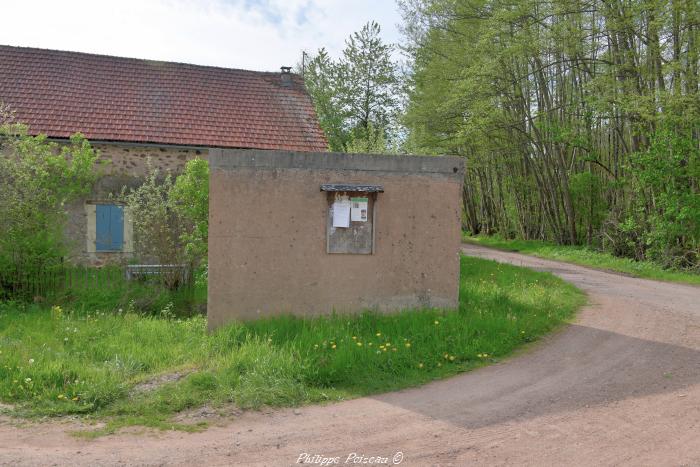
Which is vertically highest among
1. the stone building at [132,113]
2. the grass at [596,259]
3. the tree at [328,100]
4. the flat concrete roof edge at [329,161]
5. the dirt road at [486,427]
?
the tree at [328,100]

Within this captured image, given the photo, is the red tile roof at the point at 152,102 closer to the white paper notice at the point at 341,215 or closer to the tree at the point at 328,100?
the white paper notice at the point at 341,215

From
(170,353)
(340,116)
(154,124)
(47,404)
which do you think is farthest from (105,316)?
(340,116)

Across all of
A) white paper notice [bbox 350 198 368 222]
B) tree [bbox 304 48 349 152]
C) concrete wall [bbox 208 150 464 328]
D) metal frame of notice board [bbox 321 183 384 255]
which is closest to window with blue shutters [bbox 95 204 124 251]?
concrete wall [bbox 208 150 464 328]

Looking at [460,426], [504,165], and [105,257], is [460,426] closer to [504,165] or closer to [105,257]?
[105,257]

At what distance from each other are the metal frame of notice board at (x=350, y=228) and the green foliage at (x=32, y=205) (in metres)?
5.51

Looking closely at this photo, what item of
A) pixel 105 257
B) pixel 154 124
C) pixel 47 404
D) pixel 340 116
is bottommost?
pixel 47 404

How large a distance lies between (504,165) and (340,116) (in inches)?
438

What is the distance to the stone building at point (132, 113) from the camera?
46.9 feet

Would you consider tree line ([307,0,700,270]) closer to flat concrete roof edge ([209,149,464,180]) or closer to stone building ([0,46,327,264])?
stone building ([0,46,327,264])

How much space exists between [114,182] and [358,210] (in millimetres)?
9537

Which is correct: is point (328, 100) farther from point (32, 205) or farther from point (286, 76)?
point (32, 205)

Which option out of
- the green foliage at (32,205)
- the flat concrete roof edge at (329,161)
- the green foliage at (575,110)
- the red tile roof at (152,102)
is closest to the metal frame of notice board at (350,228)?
the flat concrete roof edge at (329,161)

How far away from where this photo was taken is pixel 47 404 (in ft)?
17.0

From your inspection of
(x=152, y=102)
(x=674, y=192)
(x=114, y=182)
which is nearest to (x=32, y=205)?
(x=114, y=182)
